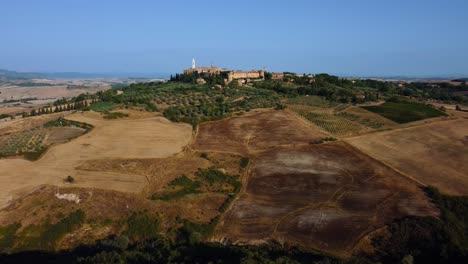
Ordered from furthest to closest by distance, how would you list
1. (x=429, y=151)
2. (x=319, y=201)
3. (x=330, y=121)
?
(x=330, y=121)
(x=429, y=151)
(x=319, y=201)

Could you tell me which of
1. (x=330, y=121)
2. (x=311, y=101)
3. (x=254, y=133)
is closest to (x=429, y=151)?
(x=330, y=121)

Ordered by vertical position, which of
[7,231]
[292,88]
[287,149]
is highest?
[292,88]

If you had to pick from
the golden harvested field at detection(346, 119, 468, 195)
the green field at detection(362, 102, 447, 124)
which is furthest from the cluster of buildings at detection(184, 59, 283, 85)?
the golden harvested field at detection(346, 119, 468, 195)

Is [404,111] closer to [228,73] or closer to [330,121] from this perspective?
[330,121]

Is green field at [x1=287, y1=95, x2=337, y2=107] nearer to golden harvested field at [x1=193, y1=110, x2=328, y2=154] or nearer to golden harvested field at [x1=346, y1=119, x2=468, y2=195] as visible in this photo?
golden harvested field at [x1=193, y1=110, x2=328, y2=154]

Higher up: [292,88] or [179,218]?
[292,88]

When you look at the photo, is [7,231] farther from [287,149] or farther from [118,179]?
[287,149]

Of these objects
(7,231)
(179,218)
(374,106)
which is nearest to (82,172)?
(7,231)
